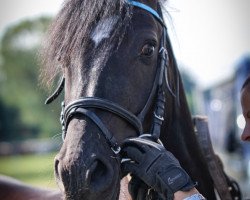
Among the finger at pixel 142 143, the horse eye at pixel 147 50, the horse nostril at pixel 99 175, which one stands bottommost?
the horse nostril at pixel 99 175

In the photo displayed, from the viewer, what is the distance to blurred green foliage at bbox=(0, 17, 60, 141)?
5697cm

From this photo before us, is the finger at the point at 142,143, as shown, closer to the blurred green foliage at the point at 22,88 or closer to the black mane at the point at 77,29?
the black mane at the point at 77,29

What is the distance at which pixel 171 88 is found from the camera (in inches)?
143

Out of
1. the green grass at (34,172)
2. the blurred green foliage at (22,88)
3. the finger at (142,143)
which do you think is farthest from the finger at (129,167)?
the blurred green foliage at (22,88)

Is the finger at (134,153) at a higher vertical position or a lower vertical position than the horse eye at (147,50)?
lower

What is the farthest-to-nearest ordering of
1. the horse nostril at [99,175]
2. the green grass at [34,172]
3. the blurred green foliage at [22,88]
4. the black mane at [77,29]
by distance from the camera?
the blurred green foliage at [22,88] → the green grass at [34,172] → the black mane at [77,29] → the horse nostril at [99,175]

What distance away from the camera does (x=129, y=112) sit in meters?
3.03

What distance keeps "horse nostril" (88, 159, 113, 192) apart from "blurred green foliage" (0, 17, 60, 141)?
2086 inches

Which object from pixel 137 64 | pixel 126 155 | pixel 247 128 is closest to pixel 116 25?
pixel 137 64

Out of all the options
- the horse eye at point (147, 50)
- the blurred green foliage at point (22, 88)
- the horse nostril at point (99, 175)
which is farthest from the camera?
the blurred green foliage at point (22, 88)

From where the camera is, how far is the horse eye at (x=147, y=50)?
10.7 feet

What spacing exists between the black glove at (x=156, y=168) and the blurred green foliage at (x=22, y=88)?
52.9m

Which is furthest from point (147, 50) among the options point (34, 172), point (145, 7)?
point (34, 172)

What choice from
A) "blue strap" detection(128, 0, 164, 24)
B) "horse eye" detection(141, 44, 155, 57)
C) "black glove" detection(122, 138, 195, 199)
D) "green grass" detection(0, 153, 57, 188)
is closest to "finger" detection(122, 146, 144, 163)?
"black glove" detection(122, 138, 195, 199)
